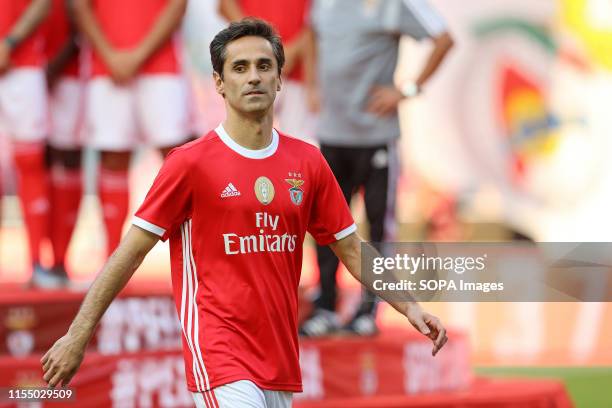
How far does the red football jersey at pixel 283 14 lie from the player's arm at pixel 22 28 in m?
1.17

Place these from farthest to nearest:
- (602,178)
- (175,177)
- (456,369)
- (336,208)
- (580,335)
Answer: (602,178)
(580,335)
(456,369)
(336,208)
(175,177)

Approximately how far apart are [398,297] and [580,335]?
5698 millimetres

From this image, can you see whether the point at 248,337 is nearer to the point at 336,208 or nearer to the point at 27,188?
the point at 336,208

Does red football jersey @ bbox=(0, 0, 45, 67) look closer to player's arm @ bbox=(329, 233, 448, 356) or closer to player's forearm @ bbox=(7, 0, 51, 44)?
player's forearm @ bbox=(7, 0, 51, 44)

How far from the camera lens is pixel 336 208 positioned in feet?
16.0

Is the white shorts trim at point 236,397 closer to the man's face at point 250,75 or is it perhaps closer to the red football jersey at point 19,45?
the man's face at point 250,75

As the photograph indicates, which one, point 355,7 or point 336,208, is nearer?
point 336,208

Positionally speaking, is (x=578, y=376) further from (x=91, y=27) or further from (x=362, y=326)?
(x=91, y=27)

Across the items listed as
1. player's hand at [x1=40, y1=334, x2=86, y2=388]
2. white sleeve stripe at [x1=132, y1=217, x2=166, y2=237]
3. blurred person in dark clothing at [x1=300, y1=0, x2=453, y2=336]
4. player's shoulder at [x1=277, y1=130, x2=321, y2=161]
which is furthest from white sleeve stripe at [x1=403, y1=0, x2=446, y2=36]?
player's hand at [x1=40, y1=334, x2=86, y2=388]

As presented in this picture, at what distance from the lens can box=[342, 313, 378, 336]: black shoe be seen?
7629 mm

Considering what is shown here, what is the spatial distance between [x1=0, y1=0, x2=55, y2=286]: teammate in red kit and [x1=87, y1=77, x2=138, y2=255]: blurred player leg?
28 cm

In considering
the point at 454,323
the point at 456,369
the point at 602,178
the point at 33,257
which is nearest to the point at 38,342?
the point at 33,257

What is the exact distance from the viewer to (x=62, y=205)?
25.0 ft

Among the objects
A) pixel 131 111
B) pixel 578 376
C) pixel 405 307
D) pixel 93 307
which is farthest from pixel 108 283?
pixel 578 376
